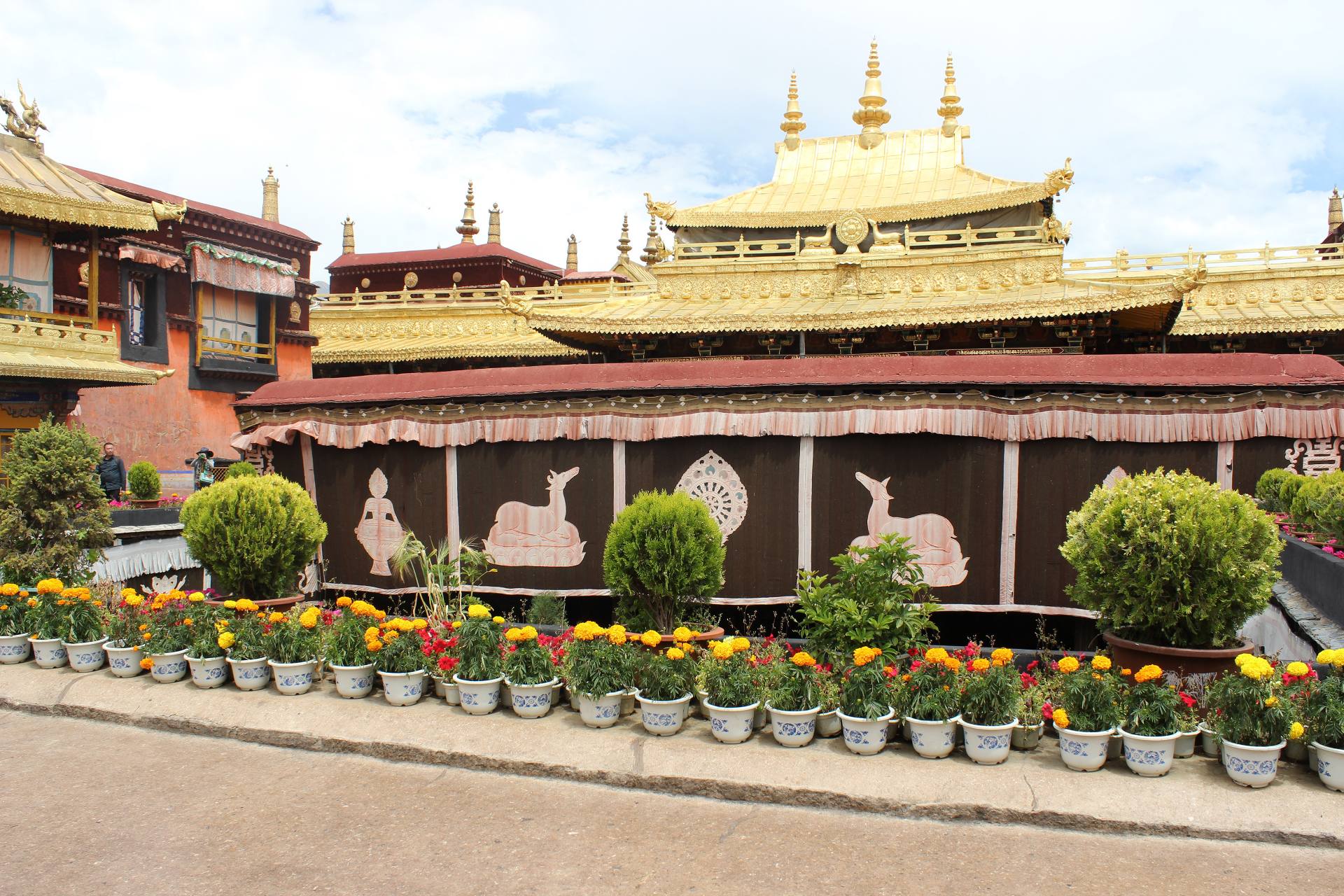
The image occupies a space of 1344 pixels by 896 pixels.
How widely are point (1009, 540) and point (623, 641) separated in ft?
14.0

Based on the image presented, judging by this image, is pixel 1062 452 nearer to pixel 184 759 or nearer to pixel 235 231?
pixel 184 759

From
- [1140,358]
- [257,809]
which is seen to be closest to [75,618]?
[257,809]

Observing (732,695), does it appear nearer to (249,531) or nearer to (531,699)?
(531,699)

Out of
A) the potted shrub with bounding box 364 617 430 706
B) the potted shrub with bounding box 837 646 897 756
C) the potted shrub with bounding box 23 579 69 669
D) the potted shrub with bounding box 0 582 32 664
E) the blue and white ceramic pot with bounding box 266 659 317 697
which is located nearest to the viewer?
the potted shrub with bounding box 837 646 897 756

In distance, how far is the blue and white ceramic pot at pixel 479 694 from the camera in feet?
23.9

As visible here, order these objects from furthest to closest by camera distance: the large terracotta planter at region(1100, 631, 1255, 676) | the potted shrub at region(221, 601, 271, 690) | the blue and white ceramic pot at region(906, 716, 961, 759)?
1. the potted shrub at region(221, 601, 271, 690)
2. the large terracotta planter at region(1100, 631, 1255, 676)
3. the blue and white ceramic pot at region(906, 716, 961, 759)

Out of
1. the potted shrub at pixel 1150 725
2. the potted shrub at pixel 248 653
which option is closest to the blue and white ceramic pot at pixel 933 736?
the potted shrub at pixel 1150 725

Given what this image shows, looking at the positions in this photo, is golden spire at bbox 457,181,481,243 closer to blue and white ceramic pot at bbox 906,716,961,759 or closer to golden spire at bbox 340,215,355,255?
golden spire at bbox 340,215,355,255

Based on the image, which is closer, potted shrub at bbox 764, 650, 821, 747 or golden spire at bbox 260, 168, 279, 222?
potted shrub at bbox 764, 650, 821, 747

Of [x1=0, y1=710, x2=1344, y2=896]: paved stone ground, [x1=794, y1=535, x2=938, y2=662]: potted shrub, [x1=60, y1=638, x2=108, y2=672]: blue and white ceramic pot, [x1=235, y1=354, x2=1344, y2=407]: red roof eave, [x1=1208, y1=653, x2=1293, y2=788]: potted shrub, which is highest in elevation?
[x1=235, y1=354, x2=1344, y2=407]: red roof eave

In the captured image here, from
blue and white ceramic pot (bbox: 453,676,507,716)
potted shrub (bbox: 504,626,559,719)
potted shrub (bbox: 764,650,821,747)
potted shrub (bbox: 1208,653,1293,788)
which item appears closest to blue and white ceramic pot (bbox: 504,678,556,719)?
potted shrub (bbox: 504,626,559,719)

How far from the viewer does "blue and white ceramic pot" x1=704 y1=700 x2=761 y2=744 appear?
21.7 feet

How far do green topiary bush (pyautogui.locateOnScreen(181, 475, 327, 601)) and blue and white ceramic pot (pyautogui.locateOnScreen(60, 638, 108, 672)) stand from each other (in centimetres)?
116

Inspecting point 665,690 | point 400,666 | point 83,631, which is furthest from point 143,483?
point 665,690
